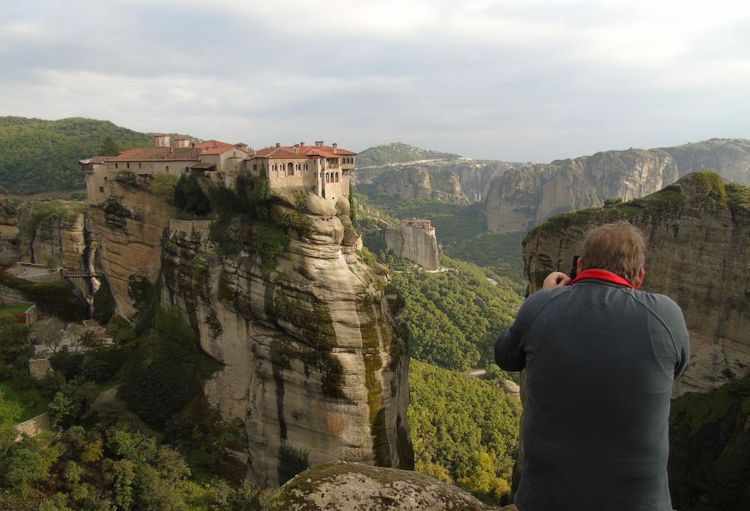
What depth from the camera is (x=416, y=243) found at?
9288cm

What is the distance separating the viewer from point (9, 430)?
26031mm

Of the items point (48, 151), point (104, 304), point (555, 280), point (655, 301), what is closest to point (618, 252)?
point (655, 301)

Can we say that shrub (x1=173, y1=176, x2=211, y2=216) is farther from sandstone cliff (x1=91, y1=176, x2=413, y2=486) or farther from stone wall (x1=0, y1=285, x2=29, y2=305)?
stone wall (x1=0, y1=285, x2=29, y2=305)

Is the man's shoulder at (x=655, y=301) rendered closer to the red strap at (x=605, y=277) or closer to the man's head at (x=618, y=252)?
the red strap at (x=605, y=277)

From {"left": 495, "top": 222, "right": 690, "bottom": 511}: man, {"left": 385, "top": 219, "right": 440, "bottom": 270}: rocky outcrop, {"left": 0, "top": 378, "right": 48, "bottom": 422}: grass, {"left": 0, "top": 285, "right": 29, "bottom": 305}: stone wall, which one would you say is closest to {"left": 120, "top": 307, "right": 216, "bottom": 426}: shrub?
{"left": 0, "top": 378, "right": 48, "bottom": 422}: grass

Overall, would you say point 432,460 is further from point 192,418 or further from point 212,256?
point 212,256

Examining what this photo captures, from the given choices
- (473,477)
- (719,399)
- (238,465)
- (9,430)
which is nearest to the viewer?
(719,399)

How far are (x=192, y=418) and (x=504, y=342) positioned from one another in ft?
96.5

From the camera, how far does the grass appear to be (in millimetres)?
29266

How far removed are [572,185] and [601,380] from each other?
139 m

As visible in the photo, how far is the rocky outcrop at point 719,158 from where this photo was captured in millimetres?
143375

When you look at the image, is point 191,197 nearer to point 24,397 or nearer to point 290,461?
point 24,397

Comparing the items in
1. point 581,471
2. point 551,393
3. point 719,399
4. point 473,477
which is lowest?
point 473,477

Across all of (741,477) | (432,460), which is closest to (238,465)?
(432,460)
